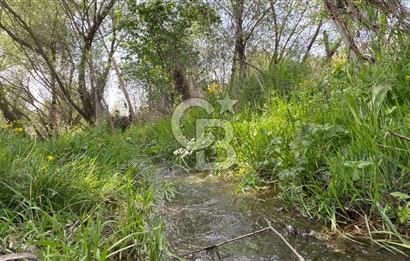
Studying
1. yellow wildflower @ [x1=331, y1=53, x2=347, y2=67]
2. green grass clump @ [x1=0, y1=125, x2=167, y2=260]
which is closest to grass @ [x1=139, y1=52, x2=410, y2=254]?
yellow wildflower @ [x1=331, y1=53, x2=347, y2=67]

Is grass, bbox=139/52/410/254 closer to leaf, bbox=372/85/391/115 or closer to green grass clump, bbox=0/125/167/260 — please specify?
leaf, bbox=372/85/391/115

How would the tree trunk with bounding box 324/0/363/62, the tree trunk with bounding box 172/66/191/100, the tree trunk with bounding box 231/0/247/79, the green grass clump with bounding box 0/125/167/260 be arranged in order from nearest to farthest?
the green grass clump with bounding box 0/125/167/260
the tree trunk with bounding box 324/0/363/62
the tree trunk with bounding box 231/0/247/79
the tree trunk with bounding box 172/66/191/100

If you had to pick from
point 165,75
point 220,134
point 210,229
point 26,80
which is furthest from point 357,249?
point 26,80

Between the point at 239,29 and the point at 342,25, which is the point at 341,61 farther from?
the point at 239,29

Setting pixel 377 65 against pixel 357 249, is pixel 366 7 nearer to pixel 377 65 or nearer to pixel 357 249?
pixel 377 65

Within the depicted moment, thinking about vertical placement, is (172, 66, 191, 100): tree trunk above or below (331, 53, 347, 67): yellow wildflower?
above

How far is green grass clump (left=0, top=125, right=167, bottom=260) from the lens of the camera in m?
1.12

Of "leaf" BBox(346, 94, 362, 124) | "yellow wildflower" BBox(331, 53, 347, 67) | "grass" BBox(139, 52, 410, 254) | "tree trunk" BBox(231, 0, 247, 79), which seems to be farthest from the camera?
"tree trunk" BBox(231, 0, 247, 79)

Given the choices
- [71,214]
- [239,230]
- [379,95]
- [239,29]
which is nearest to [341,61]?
[379,95]

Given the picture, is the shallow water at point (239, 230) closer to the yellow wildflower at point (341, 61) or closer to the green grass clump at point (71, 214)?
the green grass clump at point (71, 214)

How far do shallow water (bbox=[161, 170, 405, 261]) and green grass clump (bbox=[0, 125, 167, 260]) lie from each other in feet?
0.50

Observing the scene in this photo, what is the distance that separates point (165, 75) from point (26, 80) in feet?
19.9

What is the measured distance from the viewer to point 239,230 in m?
1.50

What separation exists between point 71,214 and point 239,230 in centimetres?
80
